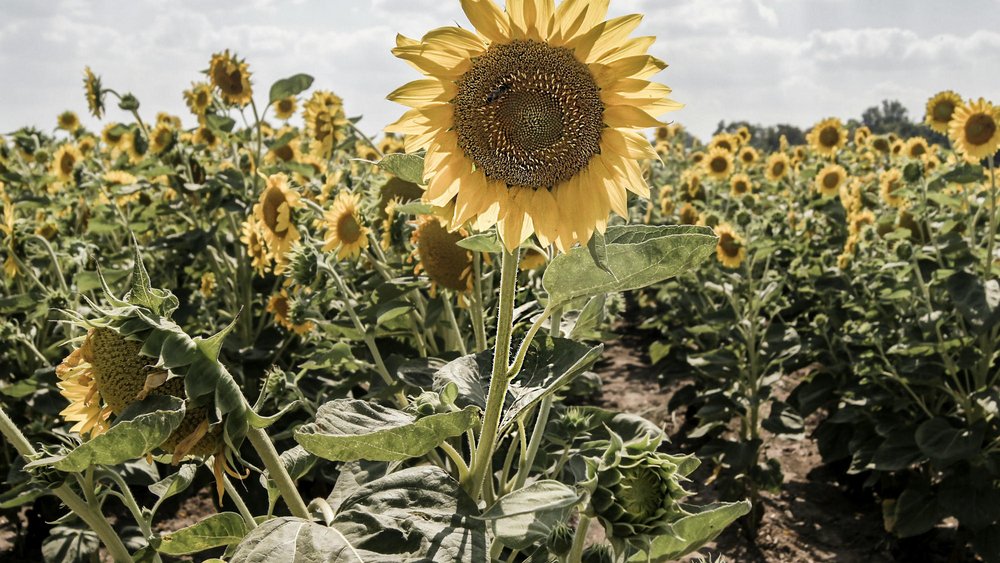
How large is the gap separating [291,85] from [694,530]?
332cm

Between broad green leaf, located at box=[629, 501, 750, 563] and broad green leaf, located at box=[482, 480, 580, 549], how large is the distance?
0.53ft

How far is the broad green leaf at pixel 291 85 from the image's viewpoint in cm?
384

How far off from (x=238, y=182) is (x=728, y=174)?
4.46 meters

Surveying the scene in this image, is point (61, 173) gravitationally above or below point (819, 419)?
above

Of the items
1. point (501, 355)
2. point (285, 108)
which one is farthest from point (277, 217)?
point (285, 108)

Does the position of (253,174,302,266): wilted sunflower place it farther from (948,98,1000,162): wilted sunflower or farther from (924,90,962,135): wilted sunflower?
(924,90,962,135): wilted sunflower

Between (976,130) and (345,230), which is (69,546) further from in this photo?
(976,130)

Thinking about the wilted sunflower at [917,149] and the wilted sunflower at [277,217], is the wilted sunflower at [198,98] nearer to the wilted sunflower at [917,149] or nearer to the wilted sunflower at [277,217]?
the wilted sunflower at [277,217]

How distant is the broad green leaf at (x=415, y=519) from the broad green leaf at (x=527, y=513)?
0.10 feet

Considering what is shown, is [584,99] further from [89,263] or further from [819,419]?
[819,419]

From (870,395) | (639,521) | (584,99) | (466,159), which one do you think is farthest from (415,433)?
(870,395)

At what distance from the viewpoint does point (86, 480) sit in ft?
4.84

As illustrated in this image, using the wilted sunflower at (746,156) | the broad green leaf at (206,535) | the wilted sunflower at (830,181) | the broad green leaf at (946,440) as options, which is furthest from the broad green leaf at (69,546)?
the wilted sunflower at (746,156)

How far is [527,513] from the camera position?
960 millimetres
